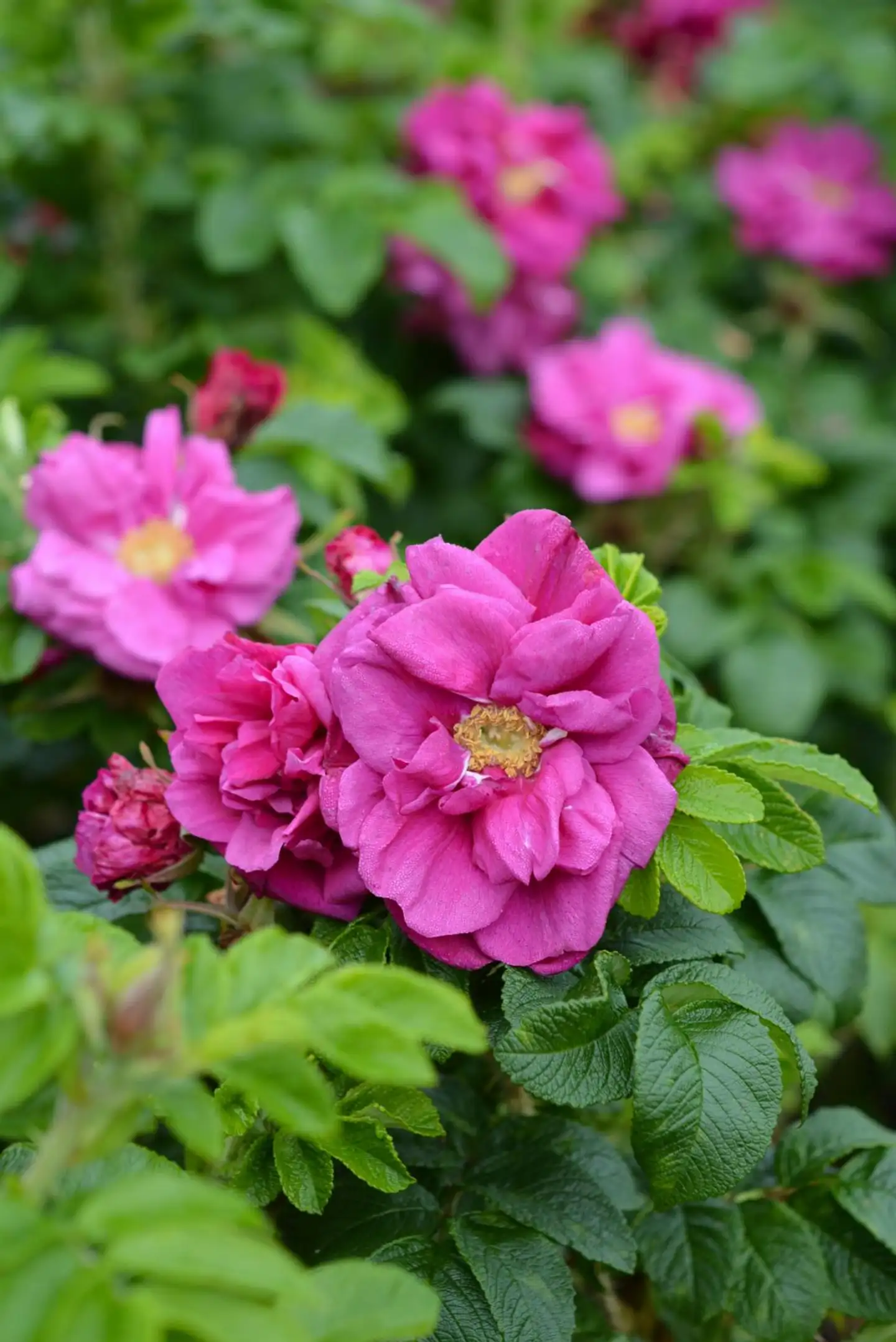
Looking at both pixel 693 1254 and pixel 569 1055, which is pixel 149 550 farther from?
pixel 693 1254

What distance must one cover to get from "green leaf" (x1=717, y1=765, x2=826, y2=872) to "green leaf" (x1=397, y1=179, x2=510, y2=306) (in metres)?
1.00

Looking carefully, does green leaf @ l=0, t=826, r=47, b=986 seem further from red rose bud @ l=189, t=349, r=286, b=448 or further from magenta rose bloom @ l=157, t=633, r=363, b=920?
red rose bud @ l=189, t=349, r=286, b=448

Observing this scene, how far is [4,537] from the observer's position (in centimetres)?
115

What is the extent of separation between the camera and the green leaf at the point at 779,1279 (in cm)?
87

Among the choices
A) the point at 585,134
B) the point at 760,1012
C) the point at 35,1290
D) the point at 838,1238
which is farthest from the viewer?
the point at 585,134

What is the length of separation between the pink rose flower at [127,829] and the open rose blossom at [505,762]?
5.0 inches

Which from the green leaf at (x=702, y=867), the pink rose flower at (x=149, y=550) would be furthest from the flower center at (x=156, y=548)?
the green leaf at (x=702, y=867)

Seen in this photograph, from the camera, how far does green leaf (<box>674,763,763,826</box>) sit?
76 centimetres

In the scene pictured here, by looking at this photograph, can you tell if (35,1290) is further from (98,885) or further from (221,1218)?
(98,885)

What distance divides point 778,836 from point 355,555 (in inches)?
13.3

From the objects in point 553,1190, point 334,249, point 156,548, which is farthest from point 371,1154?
point 334,249

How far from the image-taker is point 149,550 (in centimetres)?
109

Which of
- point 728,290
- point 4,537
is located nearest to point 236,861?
point 4,537

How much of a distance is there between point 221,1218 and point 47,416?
86 centimetres
